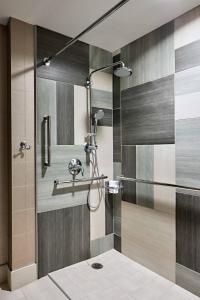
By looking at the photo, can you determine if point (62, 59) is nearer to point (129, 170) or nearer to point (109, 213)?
point (129, 170)

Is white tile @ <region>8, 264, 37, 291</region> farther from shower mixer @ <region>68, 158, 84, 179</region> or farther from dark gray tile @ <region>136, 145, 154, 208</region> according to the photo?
dark gray tile @ <region>136, 145, 154, 208</region>

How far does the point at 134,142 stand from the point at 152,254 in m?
1.09

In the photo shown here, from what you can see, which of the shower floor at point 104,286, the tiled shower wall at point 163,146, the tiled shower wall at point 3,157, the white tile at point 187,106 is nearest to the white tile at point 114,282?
the shower floor at point 104,286

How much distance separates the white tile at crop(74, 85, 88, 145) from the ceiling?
55 centimetres

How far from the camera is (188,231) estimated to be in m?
1.76

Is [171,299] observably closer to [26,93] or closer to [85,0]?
[26,93]

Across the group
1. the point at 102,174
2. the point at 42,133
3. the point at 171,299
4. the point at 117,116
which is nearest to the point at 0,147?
the point at 42,133

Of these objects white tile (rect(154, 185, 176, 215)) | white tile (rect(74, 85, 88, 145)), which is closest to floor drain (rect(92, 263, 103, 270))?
white tile (rect(154, 185, 176, 215))

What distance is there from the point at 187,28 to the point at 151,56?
15.0 inches

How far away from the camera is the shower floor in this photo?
1.70 meters

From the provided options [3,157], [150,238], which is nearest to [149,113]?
[150,238]

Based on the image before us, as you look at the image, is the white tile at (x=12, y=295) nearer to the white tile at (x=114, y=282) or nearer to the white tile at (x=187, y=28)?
the white tile at (x=114, y=282)

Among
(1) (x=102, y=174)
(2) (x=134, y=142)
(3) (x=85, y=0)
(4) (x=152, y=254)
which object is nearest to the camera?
(3) (x=85, y=0)

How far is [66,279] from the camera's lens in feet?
6.25
